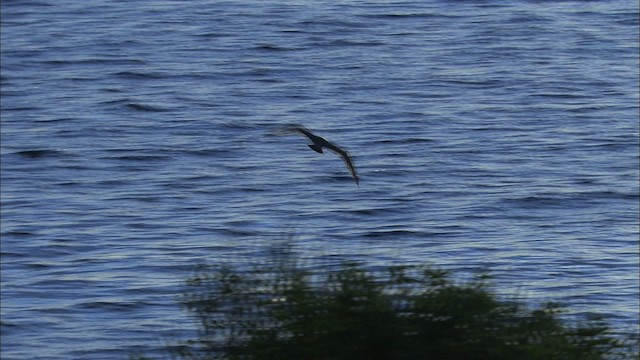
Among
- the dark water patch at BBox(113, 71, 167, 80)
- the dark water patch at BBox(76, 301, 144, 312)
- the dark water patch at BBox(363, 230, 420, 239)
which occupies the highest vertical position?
the dark water patch at BBox(76, 301, 144, 312)

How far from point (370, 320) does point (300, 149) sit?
795 inches

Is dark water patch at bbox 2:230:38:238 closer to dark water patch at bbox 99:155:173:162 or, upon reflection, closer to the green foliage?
dark water patch at bbox 99:155:173:162

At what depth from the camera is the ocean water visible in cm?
2117

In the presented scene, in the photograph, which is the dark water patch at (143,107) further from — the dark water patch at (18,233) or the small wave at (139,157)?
the dark water patch at (18,233)

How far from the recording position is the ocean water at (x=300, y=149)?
21.2m

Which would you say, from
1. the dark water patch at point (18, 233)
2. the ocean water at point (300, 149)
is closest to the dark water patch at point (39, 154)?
Result: the ocean water at point (300, 149)

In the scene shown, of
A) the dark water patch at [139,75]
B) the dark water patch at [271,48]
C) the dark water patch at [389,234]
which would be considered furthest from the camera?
the dark water patch at [271,48]

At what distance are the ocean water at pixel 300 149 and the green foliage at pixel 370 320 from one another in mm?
6337

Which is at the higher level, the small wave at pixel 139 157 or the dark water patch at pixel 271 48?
the dark water patch at pixel 271 48

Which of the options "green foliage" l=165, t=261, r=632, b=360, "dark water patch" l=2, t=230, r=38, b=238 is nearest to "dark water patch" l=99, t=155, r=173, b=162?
"dark water patch" l=2, t=230, r=38, b=238

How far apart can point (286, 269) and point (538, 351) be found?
1.50 metres

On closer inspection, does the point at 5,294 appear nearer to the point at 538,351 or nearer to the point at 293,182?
the point at 293,182

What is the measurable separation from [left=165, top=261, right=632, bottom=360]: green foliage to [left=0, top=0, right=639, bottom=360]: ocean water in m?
Answer: 6.34

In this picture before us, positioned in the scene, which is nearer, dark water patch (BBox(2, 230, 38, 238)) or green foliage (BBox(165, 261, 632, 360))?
green foliage (BBox(165, 261, 632, 360))
